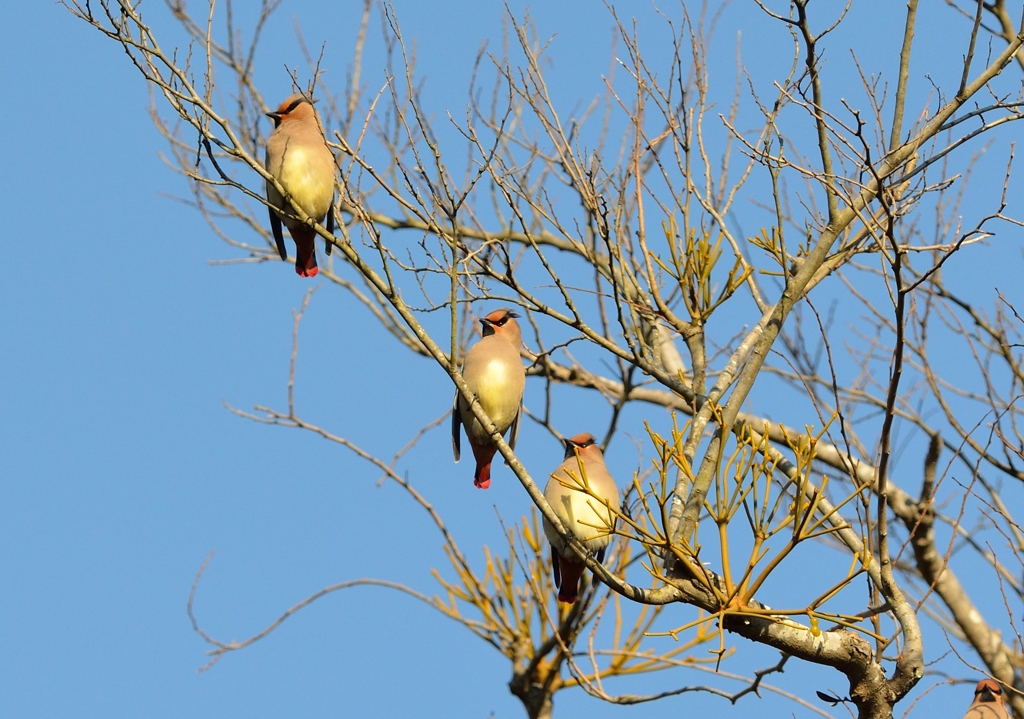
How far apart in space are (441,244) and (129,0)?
4.26 feet

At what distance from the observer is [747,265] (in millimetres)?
4723

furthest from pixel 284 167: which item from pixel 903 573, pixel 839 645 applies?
pixel 903 573

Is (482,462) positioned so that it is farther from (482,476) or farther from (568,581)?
(568,581)

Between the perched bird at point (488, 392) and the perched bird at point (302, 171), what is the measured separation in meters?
0.92

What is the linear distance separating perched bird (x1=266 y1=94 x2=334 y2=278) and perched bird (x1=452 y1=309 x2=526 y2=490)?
92cm

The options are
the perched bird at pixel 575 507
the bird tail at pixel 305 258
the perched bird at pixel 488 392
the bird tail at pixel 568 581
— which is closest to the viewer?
the perched bird at pixel 575 507

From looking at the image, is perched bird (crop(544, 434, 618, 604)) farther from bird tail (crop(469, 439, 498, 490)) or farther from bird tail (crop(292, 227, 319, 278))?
bird tail (crop(292, 227, 319, 278))

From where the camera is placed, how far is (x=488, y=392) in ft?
17.3

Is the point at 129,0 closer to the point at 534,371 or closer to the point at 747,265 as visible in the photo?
the point at 747,265

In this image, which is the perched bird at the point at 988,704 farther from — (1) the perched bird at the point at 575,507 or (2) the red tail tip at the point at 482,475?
(2) the red tail tip at the point at 482,475

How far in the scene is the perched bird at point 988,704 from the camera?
5.39 m

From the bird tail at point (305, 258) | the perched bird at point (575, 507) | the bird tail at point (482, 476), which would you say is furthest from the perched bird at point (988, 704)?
the bird tail at point (305, 258)

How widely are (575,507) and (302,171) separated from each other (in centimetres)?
209

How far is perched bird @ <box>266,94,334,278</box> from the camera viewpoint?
5605mm
